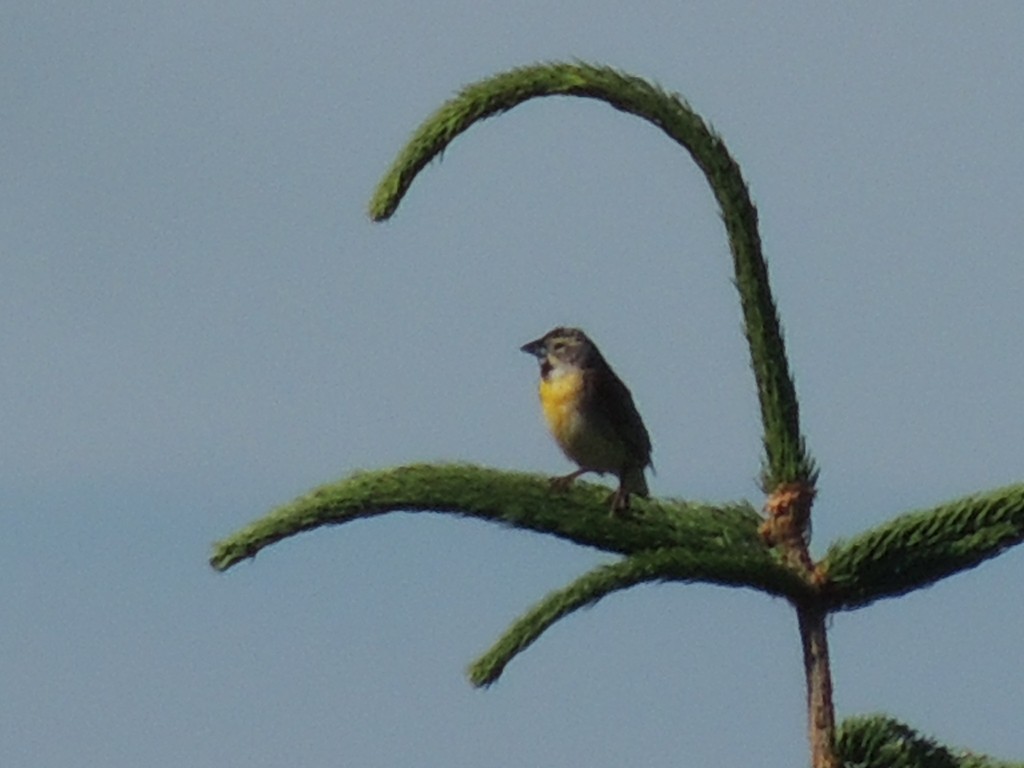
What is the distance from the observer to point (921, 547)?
8.68 ft

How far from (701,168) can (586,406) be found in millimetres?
4792

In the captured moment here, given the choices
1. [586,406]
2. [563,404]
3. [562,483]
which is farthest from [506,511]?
[563,404]

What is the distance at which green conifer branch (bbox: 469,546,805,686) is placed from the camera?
2490 millimetres

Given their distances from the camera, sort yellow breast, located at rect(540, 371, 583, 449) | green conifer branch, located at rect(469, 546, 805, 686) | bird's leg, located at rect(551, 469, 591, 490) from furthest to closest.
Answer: yellow breast, located at rect(540, 371, 583, 449)
bird's leg, located at rect(551, 469, 591, 490)
green conifer branch, located at rect(469, 546, 805, 686)

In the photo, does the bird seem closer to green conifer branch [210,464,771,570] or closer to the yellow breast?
the yellow breast

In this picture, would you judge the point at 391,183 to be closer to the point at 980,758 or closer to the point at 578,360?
the point at 980,758

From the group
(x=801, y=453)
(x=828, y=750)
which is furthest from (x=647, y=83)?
(x=828, y=750)

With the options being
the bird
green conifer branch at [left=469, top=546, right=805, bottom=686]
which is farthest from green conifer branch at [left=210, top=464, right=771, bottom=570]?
the bird

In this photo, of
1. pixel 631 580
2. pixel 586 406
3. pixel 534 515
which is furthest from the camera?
pixel 586 406

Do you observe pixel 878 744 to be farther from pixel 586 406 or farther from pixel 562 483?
pixel 586 406

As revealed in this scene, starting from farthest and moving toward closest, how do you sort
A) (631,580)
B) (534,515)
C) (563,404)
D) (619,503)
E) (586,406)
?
(563,404) → (586,406) → (619,503) → (534,515) → (631,580)

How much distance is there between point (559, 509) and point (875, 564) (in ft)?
1.59

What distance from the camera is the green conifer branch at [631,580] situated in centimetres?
249

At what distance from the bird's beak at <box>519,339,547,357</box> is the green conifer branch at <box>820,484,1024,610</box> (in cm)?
472
